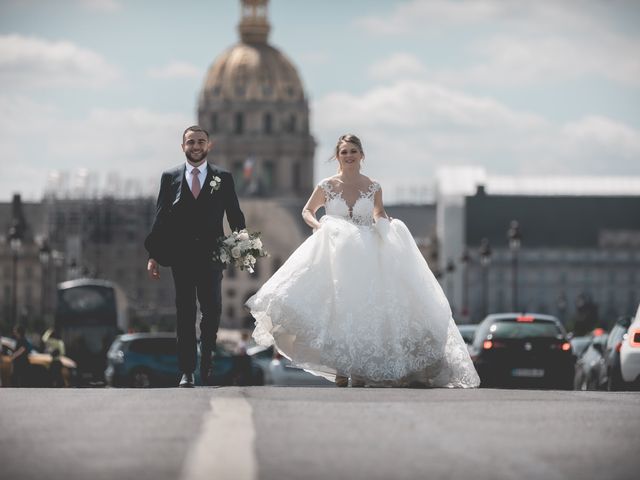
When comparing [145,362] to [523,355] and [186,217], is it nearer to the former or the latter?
[523,355]

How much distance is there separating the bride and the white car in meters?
2.71

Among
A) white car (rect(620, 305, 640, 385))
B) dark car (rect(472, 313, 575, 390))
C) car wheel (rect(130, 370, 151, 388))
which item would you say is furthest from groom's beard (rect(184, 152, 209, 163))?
car wheel (rect(130, 370, 151, 388))

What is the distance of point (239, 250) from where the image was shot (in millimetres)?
16875

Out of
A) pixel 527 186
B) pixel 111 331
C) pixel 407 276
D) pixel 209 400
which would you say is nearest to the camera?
pixel 209 400

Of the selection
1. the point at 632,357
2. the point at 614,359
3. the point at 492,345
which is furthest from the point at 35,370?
the point at 632,357

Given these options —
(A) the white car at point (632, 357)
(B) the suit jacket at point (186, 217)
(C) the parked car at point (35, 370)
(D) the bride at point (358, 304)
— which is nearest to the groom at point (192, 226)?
(B) the suit jacket at point (186, 217)

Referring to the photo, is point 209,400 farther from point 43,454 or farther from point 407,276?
point 407,276

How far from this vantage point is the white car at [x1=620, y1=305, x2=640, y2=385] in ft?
65.8

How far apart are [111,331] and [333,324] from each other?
43.0m

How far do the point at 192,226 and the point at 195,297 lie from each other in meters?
0.56

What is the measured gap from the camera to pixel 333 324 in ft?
57.8

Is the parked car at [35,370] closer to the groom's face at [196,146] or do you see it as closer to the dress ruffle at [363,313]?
the dress ruffle at [363,313]

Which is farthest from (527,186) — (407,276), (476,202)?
(407,276)

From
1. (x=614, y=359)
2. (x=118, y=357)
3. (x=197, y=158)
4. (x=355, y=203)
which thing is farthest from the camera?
(x=118, y=357)
